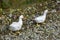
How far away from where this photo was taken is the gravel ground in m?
5.21

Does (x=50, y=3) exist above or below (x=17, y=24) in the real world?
above

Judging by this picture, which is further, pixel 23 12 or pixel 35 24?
pixel 23 12

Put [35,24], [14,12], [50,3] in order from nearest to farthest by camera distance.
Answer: [35,24], [14,12], [50,3]

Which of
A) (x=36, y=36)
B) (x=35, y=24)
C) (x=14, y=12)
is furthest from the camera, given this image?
(x=14, y=12)

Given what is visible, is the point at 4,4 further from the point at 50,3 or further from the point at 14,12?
the point at 50,3

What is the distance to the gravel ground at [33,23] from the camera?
5207 millimetres

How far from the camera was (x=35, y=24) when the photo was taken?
5715 mm

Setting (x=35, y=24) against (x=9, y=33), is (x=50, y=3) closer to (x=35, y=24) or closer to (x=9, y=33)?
(x=35, y=24)

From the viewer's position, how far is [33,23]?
5.75 meters

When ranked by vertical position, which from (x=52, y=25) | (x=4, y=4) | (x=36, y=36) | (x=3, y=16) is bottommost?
(x=36, y=36)

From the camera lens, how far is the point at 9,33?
209 inches

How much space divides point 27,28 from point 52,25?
0.70 metres

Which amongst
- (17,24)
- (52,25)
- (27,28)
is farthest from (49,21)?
(17,24)

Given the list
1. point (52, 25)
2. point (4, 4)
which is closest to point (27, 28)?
point (52, 25)
